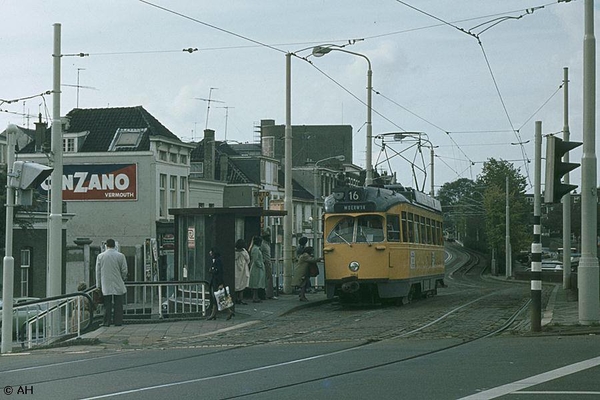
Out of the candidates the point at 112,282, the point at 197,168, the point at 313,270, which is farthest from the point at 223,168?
the point at 112,282

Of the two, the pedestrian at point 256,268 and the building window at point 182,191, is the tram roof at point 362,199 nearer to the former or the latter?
the pedestrian at point 256,268

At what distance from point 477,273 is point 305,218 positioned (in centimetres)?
1543

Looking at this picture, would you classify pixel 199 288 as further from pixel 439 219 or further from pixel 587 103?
pixel 439 219

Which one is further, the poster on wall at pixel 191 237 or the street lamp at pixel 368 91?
the street lamp at pixel 368 91

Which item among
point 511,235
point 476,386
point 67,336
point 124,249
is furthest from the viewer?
point 511,235

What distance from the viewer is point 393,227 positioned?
26.1 metres

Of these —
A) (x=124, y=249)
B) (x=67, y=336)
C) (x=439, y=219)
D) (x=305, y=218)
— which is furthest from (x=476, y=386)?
(x=305, y=218)

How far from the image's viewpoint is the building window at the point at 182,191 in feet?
202

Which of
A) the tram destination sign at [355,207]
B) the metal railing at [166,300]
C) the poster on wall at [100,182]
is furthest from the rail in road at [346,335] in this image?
the poster on wall at [100,182]

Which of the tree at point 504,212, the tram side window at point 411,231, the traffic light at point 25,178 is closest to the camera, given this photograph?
the traffic light at point 25,178

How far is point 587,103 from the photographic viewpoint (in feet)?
55.2

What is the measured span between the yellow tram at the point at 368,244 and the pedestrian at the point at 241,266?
7.56 feet

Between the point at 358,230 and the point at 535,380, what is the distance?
617 inches

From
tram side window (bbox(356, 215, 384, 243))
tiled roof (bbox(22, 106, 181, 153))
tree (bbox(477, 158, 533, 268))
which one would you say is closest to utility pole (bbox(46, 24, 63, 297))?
tram side window (bbox(356, 215, 384, 243))
